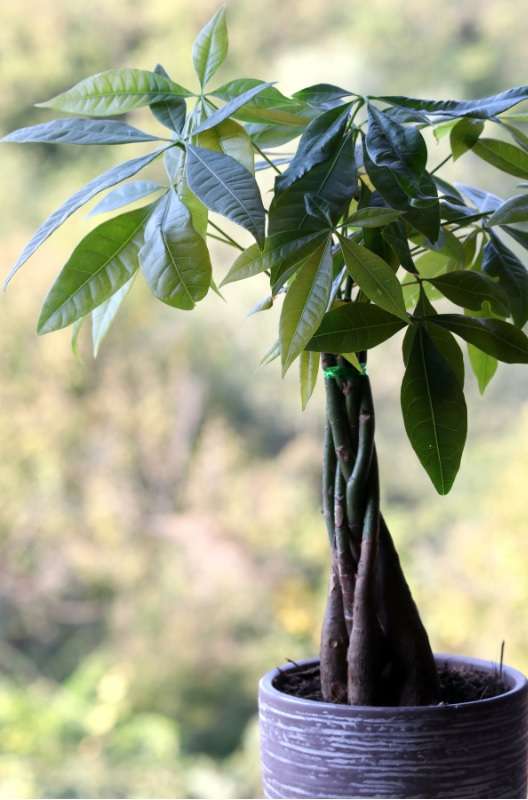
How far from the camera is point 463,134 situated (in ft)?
2.14

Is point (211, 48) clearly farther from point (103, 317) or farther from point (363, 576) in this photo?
point (363, 576)

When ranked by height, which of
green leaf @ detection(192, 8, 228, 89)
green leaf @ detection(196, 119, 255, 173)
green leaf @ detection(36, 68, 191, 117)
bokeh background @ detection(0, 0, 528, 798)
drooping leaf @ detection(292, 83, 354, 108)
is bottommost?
bokeh background @ detection(0, 0, 528, 798)

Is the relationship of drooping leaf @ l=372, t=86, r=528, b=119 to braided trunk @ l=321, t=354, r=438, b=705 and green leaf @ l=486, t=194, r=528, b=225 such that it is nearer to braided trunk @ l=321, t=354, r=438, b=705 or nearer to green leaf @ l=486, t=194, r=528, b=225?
green leaf @ l=486, t=194, r=528, b=225

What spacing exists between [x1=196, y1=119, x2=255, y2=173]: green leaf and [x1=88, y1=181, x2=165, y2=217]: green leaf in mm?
44

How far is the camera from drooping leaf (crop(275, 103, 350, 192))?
57cm

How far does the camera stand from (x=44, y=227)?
0.58 m

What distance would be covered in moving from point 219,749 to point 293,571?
2.36ft

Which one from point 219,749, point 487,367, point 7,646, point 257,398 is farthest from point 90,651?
point 487,367

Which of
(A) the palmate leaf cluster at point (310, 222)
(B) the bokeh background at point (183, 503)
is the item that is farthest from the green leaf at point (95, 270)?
(B) the bokeh background at point (183, 503)

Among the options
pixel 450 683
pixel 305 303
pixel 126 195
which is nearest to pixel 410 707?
pixel 450 683

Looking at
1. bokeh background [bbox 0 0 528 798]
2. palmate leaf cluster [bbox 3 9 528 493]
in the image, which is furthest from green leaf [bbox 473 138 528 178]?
bokeh background [bbox 0 0 528 798]

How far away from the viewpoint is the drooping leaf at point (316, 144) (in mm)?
570

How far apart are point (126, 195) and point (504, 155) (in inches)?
10.8

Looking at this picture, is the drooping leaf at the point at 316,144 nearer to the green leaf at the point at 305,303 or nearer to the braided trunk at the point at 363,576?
the green leaf at the point at 305,303
